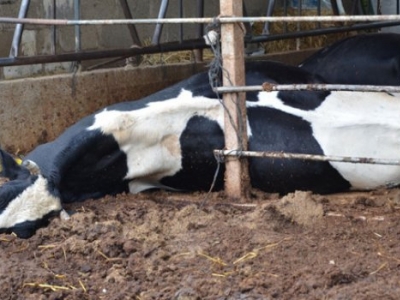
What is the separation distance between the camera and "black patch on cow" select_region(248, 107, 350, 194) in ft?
15.5

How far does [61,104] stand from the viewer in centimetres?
575

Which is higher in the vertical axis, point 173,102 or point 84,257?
point 173,102

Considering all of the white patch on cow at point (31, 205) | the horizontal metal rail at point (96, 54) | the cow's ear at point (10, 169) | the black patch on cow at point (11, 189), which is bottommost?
the white patch on cow at point (31, 205)

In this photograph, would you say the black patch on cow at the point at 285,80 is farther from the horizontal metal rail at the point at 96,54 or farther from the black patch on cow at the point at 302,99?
the horizontal metal rail at the point at 96,54

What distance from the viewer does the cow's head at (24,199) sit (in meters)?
4.07

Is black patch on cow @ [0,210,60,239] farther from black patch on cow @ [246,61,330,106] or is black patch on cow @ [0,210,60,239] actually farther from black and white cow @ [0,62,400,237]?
black patch on cow @ [246,61,330,106]

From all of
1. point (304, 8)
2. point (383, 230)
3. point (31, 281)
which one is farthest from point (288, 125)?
point (304, 8)

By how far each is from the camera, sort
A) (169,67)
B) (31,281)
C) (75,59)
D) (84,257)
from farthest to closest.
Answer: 1. (169,67)
2. (75,59)
3. (84,257)
4. (31,281)

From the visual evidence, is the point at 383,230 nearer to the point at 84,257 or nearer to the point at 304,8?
the point at 84,257

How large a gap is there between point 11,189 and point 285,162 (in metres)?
1.47

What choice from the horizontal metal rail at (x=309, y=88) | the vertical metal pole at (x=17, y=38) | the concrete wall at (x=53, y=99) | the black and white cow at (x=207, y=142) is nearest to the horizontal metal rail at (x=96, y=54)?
the vertical metal pole at (x=17, y=38)

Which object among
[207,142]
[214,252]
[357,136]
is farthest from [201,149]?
[214,252]

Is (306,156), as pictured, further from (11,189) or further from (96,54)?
(96,54)

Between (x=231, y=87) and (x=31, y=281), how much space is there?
1557 millimetres
